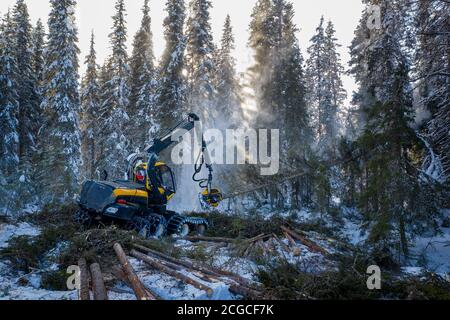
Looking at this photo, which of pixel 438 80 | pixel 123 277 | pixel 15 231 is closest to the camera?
pixel 123 277

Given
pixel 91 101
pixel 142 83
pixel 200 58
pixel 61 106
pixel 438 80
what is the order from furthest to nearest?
1. pixel 91 101
2. pixel 142 83
3. pixel 200 58
4. pixel 61 106
5. pixel 438 80

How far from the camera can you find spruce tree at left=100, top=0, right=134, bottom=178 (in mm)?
27703

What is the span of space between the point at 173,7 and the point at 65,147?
13.9m

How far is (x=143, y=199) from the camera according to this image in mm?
12156

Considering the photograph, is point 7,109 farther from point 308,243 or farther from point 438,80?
point 438,80

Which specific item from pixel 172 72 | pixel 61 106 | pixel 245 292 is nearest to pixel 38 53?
pixel 61 106

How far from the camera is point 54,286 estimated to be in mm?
6426

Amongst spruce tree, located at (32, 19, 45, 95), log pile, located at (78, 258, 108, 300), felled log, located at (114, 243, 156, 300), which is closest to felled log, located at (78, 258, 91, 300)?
log pile, located at (78, 258, 108, 300)

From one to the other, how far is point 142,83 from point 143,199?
67.0 feet

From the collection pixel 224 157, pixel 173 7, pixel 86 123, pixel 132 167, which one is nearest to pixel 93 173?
pixel 86 123

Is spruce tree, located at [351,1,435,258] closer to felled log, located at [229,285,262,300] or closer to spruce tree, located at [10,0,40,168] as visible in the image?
felled log, located at [229,285,262,300]

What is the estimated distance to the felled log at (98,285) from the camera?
5.39m

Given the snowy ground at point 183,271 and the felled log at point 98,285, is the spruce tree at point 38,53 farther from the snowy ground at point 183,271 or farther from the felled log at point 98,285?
the felled log at point 98,285

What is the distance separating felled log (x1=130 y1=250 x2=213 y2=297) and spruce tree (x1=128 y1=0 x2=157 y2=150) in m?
19.8
